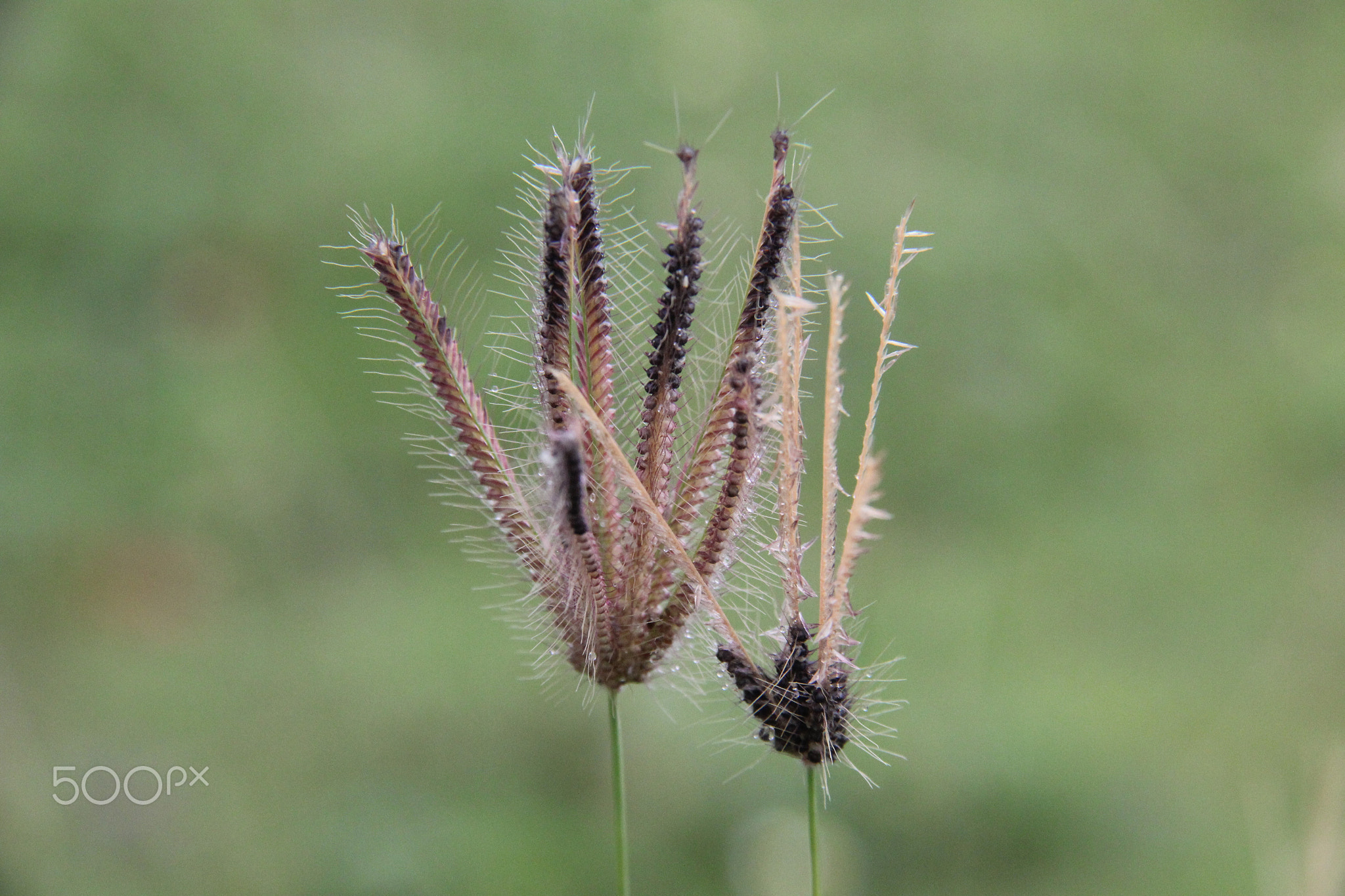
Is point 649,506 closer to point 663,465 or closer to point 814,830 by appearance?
point 663,465

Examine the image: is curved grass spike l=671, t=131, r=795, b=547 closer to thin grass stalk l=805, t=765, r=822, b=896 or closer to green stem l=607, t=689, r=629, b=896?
green stem l=607, t=689, r=629, b=896

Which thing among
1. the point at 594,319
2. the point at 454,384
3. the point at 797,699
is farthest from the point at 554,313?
the point at 797,699

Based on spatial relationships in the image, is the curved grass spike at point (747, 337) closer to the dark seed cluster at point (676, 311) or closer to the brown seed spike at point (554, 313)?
the dark seed cluster at point (676, 311)

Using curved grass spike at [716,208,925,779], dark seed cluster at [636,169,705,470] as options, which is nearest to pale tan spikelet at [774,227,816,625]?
curved grass spike at [716,208,925,779]

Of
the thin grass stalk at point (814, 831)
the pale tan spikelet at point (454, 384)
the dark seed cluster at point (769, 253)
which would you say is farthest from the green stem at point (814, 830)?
the dark seed cluster at point (769, 253)

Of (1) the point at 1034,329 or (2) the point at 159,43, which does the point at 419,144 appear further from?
(1) the point at 1034,329
